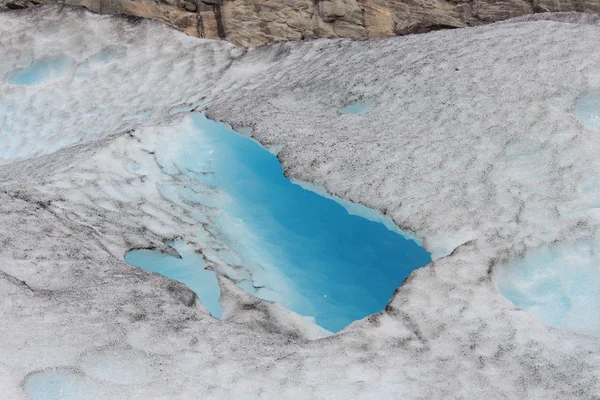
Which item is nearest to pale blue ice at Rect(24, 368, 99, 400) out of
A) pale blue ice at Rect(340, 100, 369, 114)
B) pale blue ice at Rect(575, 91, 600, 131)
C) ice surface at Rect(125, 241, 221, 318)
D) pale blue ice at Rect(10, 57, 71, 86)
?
ice surface at Rect(125, 241, 221, 318)

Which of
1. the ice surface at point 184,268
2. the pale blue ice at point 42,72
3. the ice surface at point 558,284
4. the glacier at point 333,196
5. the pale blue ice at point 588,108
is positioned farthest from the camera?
the pale blue ice at point 42,72

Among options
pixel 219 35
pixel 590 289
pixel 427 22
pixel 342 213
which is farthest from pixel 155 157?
pixel 427 22

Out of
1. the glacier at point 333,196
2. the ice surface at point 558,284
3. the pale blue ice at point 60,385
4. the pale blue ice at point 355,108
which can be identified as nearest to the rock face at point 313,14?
the glacier at point 333,196

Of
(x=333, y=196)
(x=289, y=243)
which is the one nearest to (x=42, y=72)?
(x=289, y=243)

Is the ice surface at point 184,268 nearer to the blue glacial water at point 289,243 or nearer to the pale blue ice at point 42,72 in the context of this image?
the blue glacial water at point 289,243

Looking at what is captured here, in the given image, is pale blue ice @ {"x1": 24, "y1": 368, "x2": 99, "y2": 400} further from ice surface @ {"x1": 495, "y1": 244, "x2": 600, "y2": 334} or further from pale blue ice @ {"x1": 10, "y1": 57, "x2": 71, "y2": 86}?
pale blue ice @ {"x1": 10, "y1": 57, "x2": 71, "y2": 86}

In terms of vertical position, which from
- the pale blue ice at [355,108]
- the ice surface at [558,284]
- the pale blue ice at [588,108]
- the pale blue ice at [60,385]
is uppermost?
the pale blue ice at [588,108]

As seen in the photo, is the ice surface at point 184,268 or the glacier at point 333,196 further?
the ice surface at point 184,268
